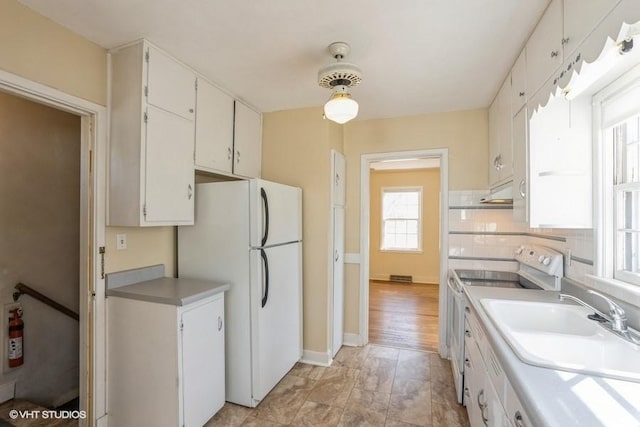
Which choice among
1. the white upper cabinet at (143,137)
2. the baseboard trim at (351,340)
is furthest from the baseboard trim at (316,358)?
the white upper cabinet at (143,137)

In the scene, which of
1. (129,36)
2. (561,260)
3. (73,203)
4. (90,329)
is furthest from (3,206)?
(561,260)

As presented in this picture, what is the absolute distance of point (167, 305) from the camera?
185cm

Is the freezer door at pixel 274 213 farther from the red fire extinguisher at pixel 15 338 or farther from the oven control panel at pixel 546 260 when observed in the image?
the red fire extinguisher at pixel 15 338

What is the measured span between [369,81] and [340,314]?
7.61 feet

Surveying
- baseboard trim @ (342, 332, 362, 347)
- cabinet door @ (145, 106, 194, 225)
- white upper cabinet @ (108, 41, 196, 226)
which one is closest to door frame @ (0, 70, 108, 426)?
white upper cabinet @ (108, 41, 196, 226)

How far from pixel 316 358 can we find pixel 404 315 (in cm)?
188

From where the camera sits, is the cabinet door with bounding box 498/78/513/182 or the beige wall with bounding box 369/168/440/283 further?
the beige wall with bounding box 369/168/440/283

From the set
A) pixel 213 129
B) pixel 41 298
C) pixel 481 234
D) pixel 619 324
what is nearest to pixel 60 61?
pixel 213 129

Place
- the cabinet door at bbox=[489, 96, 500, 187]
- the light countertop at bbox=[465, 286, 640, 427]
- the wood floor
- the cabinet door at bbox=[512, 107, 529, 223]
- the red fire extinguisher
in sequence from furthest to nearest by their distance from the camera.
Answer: the wood floor → the cabinet door at bbox=[489, 96, 500, 187] → the red fire extinguisher → the cabinet door at bbox=[512, 107, 529, 223] → the light countertop at bbox=[465, 286, 640, 427]

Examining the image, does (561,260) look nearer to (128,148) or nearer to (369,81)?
(369,81)

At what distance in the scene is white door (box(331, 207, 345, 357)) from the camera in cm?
314

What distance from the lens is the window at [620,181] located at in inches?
54.1

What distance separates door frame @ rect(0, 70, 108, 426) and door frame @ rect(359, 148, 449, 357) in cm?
234

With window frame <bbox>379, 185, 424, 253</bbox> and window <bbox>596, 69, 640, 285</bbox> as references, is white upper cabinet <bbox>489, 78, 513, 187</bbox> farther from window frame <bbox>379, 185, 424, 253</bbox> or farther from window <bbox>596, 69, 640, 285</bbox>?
window frame <bbox>379, 185, 424, 253</bbox>
